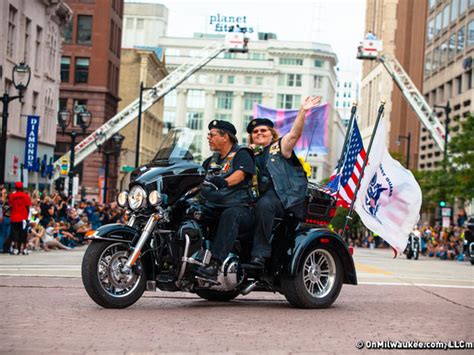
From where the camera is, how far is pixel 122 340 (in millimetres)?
8016

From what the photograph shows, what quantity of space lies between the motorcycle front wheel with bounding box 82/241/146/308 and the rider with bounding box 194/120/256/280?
0.62 meters

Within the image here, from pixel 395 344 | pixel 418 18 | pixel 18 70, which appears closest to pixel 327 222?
pixel 395 344

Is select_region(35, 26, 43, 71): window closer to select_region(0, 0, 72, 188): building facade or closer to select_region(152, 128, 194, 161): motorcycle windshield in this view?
select_region(0, 0, 72, 188): building facade

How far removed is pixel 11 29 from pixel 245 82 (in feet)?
430

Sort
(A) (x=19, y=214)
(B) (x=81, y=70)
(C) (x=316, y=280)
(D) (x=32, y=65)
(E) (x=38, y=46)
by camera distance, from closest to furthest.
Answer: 1. (C) (x=316, y=280)
2. (A) (x=19, y=214)
3. (D) (x=32, y=65)
4. (E) (x=38, y=46)
5. (B) (x=81, y=70)

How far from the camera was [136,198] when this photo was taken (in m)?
10.5

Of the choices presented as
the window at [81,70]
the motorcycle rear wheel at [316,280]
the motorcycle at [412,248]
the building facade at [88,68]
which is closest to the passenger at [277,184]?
the motorcycle rear wheel at [316,280]

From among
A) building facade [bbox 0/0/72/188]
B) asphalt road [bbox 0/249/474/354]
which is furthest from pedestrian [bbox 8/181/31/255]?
building facade [bbox 0/0/72/188]

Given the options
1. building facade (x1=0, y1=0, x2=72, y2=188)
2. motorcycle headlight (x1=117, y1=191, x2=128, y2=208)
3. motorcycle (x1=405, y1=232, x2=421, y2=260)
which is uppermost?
building facade (x1=0, y1=0, x2=72, y2=188)

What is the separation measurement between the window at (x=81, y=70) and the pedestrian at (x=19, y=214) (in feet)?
176

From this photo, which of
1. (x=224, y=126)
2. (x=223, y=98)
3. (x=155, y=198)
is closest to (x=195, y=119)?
(x=223, y=98)

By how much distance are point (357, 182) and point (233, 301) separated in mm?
2210

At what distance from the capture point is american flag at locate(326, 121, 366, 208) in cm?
1310

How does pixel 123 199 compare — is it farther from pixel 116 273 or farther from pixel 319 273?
pixel 319 273
